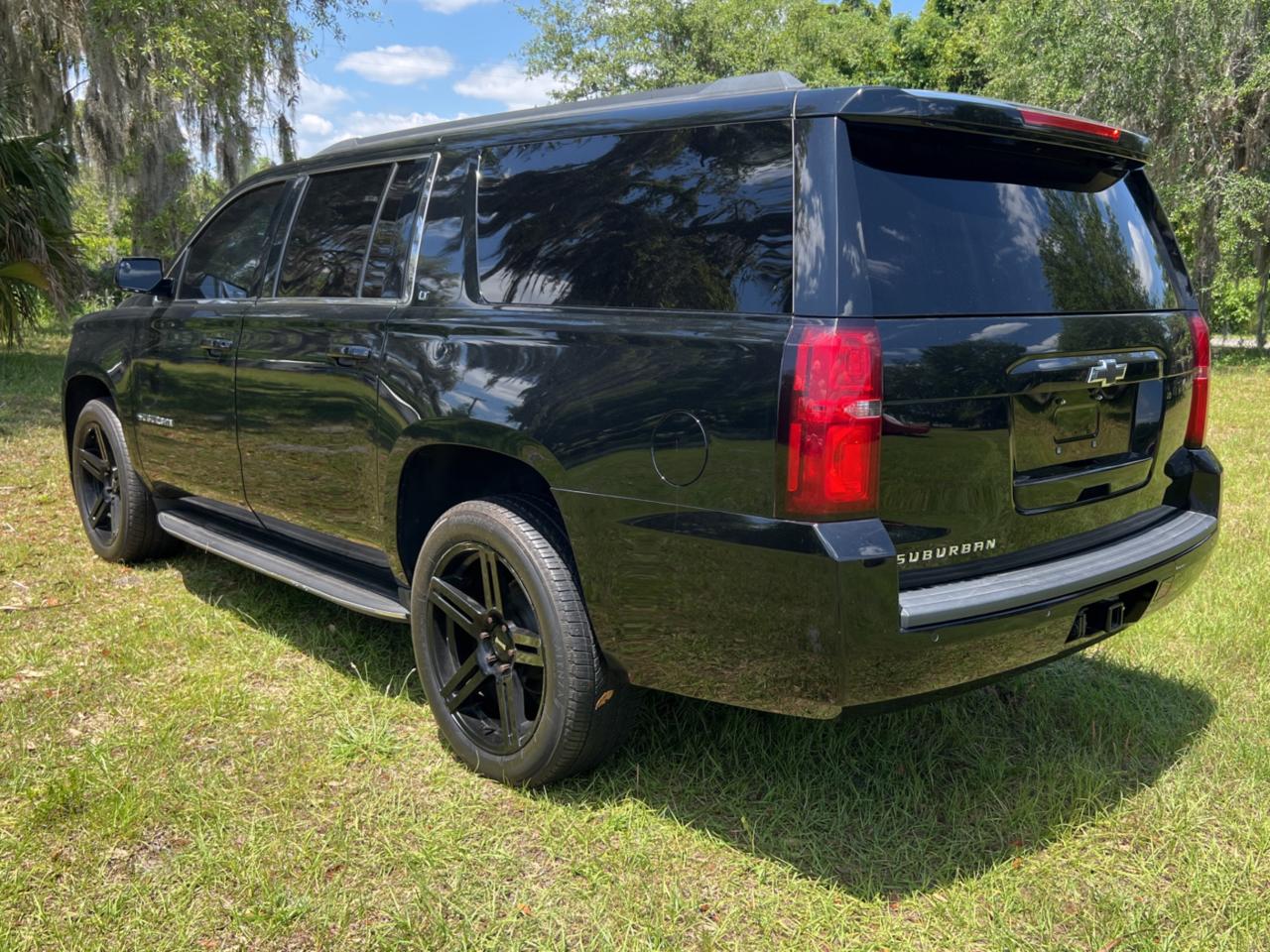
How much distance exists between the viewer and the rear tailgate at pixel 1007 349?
251 centimetres

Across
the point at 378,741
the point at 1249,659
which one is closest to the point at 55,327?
the point at 378,741

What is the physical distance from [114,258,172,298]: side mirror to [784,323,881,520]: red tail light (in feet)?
11.6

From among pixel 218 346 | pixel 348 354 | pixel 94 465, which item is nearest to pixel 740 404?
pixel 348 354

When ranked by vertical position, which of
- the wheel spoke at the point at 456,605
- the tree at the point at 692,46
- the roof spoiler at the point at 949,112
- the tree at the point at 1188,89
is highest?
the tree at the point at 692,46

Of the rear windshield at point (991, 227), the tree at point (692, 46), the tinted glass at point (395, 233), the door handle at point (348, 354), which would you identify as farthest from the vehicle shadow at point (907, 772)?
the tree at point (692, 46)

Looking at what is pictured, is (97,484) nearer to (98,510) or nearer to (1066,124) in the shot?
(98,510)

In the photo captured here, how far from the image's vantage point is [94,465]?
545 centimetres

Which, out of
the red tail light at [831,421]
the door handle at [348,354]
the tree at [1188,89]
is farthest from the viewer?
the tree at [1188,89]

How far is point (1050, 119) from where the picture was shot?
285 centimetres

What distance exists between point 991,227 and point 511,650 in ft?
5.83

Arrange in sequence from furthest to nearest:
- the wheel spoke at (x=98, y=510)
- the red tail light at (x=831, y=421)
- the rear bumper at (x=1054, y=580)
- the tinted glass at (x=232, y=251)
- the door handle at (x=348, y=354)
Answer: the wheel spoke at (x=98, y=510) < the tinted glass at (x=232, y=251) < the door handle at (x=348, y=354) < the rear bumper at (x=1054, y=580) < the red tail light at (x=831, y=421)

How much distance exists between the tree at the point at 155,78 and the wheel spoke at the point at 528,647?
11525 millimetres

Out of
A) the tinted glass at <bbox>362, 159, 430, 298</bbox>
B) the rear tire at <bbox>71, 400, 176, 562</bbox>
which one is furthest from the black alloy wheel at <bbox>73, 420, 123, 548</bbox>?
the tinted glass at <bbox>362, 159, 430, 298</bbox>

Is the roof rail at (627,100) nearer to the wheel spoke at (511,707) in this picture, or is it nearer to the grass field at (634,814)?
the wheel spoke at (511,707)
